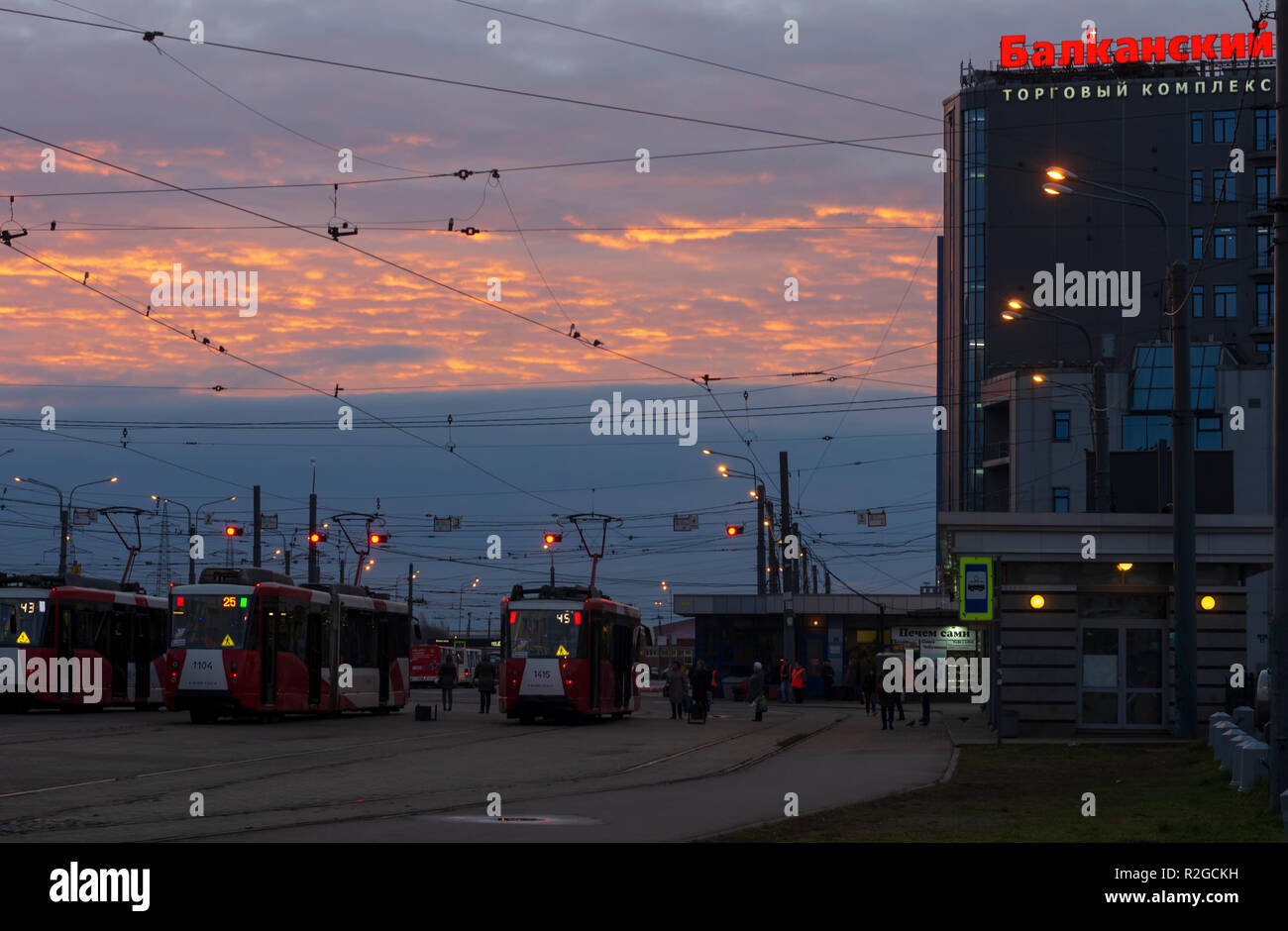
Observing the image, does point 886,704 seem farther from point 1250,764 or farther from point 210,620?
point 1250,764

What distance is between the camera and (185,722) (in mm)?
36438

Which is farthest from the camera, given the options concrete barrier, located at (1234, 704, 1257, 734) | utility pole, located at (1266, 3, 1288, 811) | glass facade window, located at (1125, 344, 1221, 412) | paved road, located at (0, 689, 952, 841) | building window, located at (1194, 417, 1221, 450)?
building window, located at (1194, 417, 1221, 450)

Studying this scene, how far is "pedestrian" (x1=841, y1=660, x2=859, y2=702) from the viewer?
63.9 metres

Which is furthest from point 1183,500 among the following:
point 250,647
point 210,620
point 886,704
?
point 210,620

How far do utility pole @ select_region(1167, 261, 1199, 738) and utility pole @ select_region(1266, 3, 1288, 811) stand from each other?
11438 mm

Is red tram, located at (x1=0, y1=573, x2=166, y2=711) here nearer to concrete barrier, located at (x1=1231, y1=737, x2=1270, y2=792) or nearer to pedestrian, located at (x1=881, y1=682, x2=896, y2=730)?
pedestrian, located at (x1=881, y1=682, x2=896, y2=730)

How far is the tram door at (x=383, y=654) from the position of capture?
44.4 meters

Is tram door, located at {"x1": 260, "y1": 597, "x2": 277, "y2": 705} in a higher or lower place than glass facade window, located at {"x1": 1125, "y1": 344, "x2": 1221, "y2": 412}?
lower

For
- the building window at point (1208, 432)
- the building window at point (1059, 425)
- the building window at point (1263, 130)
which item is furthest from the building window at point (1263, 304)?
the building window at point (1059, 425)

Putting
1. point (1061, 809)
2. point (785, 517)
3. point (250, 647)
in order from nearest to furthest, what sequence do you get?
point (1061, 809) < point (250, 647) < point (785, 517)

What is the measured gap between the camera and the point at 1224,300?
95625mm

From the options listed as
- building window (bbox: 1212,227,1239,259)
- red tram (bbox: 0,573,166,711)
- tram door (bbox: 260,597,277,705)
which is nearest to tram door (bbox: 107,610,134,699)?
red tram (bbox: 0,573,166,711)

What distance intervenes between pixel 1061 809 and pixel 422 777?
8.40m
